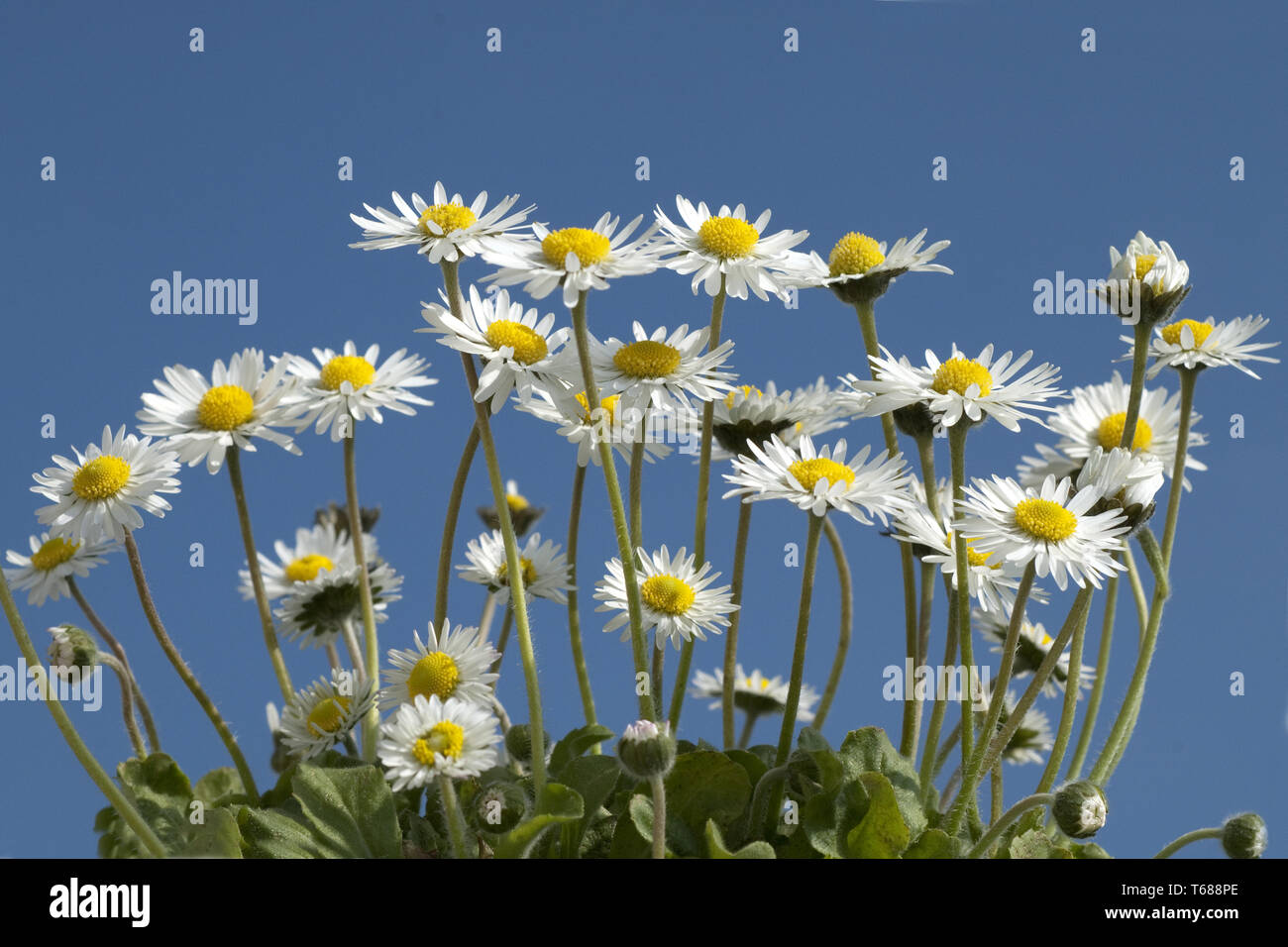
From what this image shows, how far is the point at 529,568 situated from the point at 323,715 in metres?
0.27

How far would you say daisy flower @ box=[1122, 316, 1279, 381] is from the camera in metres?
1.35

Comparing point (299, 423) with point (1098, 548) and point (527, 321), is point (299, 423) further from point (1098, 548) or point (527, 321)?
point (1098, 548)

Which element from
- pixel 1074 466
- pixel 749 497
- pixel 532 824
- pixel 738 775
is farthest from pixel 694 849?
pixel 1074 466

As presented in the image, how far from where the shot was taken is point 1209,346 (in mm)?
1359

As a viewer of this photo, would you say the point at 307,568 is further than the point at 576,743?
Yes

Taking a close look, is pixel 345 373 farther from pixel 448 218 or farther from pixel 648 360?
pixel 648 360

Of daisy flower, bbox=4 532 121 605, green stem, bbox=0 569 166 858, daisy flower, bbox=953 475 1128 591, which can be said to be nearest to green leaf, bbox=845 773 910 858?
daisy flower, bbox=953 475 1128 591

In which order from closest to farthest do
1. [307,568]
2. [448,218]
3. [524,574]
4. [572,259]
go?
[572,259]
[448,218]
[524,574]
[307,568]

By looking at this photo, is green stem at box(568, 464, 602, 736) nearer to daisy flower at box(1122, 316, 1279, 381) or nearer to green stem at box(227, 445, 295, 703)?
green stem at box(227, 445, 295, 703)

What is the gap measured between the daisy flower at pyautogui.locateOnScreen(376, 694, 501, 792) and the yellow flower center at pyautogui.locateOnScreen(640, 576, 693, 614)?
22cm

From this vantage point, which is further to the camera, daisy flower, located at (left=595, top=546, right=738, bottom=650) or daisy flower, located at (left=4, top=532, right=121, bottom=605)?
daisy flower, located at (left=4, top=532, right=121, bottom=605)

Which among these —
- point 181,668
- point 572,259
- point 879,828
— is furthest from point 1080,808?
point 181,668

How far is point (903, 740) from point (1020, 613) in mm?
310

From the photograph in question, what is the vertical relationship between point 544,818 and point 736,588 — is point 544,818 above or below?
below
